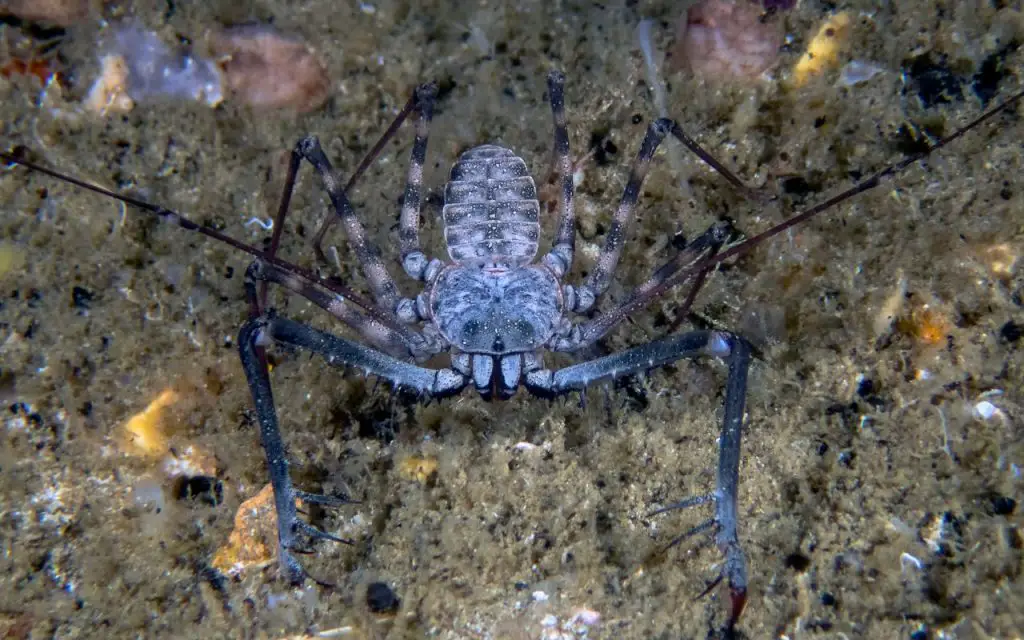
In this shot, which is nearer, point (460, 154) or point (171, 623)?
point (171, 623)

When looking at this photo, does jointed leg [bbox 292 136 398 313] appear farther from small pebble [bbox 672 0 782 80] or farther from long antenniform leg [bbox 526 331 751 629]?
small pebble [bbox 672 0 782 80]

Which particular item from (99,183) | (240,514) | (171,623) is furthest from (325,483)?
(99,183)

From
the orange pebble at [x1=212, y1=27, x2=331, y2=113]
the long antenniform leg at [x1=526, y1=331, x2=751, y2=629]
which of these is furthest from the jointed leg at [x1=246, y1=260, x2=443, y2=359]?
the orange pebble at [x1=212, y1=27, x2=331, y2=113]

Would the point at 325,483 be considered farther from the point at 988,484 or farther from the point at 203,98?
the point at 988,484

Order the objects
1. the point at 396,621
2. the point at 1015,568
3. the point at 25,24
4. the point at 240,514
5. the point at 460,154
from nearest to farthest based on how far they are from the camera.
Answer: the point at 1015,568 < the point at 396,621 < the point at 240,514 < the point at 25,24 < the point at 460,154

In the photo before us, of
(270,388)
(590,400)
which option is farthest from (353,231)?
(590,400)

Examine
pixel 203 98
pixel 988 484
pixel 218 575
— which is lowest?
pixel 218 575

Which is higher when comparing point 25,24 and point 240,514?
point 25,24

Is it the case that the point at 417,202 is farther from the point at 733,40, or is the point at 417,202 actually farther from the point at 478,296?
the point at 733,40
